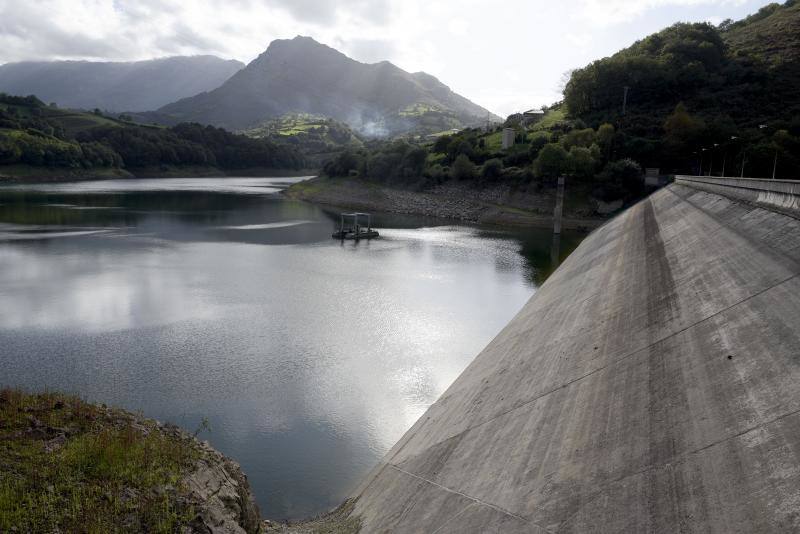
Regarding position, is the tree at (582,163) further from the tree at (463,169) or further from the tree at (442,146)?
the tree at (442,146)

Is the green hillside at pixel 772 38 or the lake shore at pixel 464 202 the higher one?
the green hillside at pixel 772 38

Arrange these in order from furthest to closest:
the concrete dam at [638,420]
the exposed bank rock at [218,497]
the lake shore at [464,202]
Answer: the lake shore at [464,202]
the exposed bank rock at [218,497]
the concrete dam at [638,420]

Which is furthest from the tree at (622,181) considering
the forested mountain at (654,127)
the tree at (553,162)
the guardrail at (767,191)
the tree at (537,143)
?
the guardrail at (767,191)

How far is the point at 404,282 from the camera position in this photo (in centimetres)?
3956

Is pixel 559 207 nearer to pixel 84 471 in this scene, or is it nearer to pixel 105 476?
pixel 105 476

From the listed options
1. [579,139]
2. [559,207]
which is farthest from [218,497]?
[579,139]

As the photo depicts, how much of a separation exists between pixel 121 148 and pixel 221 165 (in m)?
30.3

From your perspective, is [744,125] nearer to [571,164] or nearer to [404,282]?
[571,164]

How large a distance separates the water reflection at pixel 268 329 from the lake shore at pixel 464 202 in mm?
17328

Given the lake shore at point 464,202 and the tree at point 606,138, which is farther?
the tree at point 606,138

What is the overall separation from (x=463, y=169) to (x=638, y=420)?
79545mm

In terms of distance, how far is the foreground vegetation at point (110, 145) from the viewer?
122m

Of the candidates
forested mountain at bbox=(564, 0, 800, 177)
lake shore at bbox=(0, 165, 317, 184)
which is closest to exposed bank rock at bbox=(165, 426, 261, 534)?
forested mountain at bbox=(564, 0, 800, 177)

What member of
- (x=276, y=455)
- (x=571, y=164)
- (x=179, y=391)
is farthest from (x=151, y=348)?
(x=571, y=164)
